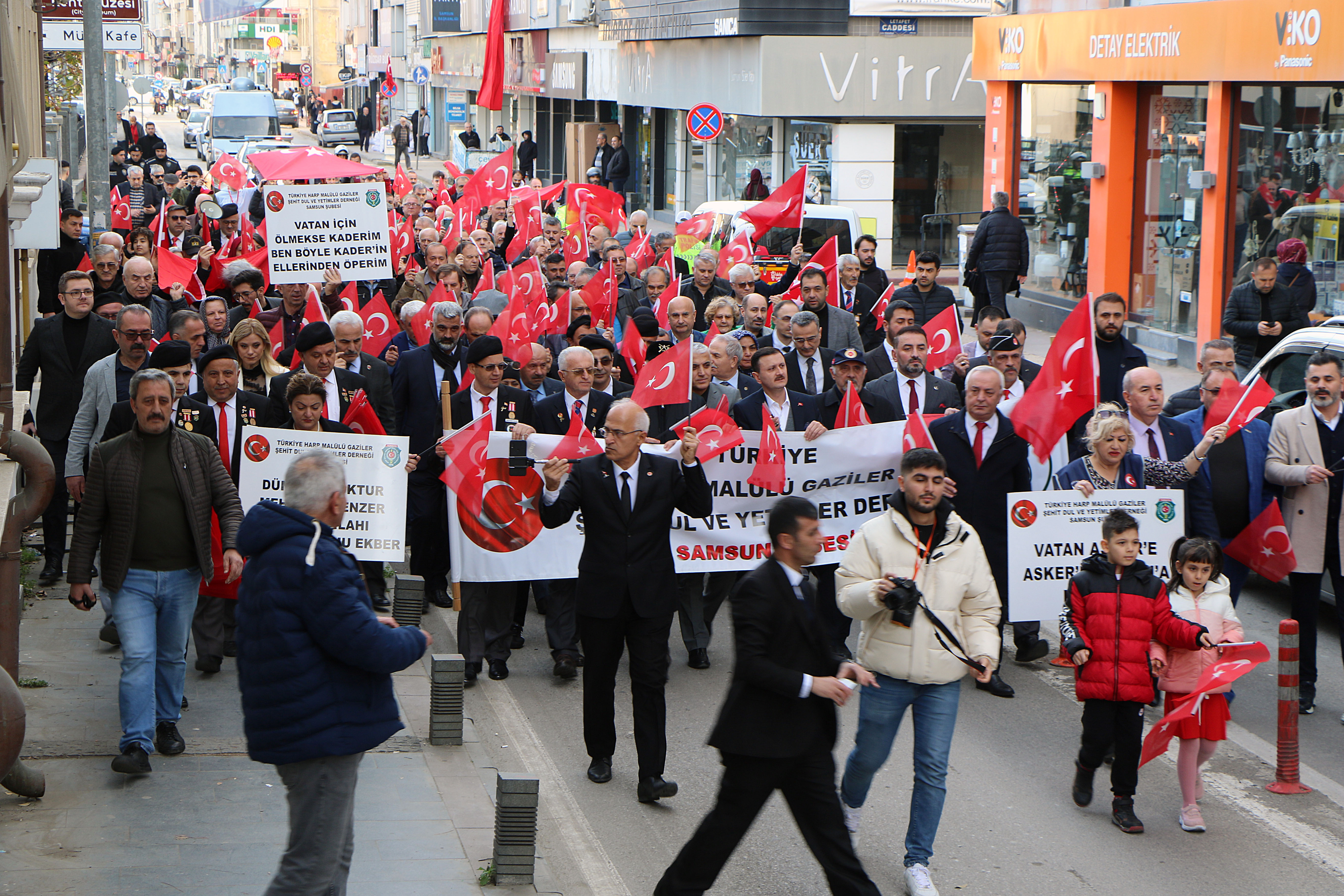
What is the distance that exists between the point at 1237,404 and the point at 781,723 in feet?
15.2

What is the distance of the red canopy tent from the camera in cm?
1719

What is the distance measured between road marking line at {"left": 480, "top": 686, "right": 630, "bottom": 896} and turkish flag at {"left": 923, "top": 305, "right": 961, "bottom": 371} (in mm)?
4773

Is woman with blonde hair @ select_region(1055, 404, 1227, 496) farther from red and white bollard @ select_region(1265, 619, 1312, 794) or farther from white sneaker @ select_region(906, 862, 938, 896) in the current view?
white sneaker @ select_region(906, 862, 938, 896)

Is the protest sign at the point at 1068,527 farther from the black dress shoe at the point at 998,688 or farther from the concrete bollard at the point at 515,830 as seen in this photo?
the concrete bollard at the point at 515,830

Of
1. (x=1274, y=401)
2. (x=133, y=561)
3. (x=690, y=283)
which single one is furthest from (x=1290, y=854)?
(x=690, y=283)

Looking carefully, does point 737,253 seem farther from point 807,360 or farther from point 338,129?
point 338,129

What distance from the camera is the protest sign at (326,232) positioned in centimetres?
1385

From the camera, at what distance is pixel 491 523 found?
916 cm

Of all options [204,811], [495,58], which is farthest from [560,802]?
[495,58]

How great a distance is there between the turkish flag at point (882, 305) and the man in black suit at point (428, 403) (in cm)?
497

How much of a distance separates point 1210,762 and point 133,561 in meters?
5.37

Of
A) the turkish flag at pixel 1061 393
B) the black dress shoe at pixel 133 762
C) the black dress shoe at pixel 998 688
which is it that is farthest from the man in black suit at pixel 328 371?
the black dress shoe at pixel 998 688

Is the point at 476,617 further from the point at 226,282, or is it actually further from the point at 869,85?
the point at 869,85

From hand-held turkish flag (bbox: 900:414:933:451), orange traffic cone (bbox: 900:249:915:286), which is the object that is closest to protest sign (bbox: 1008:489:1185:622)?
hand-held turkish flag (bbox: 900:414:933:451)
